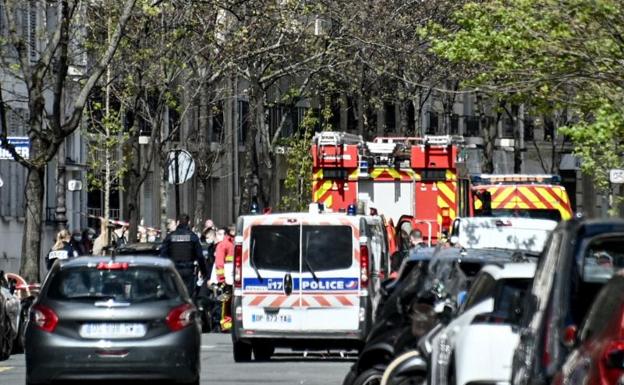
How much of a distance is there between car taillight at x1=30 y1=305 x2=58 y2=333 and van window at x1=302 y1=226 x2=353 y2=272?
20.6ft

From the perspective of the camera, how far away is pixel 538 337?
35.0 feet

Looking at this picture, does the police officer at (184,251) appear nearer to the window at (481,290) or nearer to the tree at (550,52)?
the tree at (550,52)

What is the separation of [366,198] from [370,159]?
0.65 metres

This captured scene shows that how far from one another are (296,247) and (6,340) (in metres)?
3.87

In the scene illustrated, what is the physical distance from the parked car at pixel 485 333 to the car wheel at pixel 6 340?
1215 centimetres

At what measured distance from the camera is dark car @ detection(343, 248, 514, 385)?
15.7m

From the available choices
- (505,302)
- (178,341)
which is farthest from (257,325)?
(505,302)

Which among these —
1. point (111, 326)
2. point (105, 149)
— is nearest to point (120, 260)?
point (111, 326)

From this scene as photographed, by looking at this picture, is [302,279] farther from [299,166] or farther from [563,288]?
[299,166]

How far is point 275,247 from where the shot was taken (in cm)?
2498

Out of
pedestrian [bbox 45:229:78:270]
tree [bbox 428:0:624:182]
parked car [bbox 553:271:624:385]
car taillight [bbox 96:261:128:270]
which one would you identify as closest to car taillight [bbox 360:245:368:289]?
tree [bbox 428:0:624:182]

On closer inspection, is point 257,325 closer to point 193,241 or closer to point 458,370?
point 193,241

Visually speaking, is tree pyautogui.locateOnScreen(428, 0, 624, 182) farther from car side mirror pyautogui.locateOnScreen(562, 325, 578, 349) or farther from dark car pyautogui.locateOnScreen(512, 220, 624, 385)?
car side mirror pyautogui.locateOnScreen(562, 325, 578, 349)

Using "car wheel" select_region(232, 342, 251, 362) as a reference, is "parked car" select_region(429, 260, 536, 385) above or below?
above
